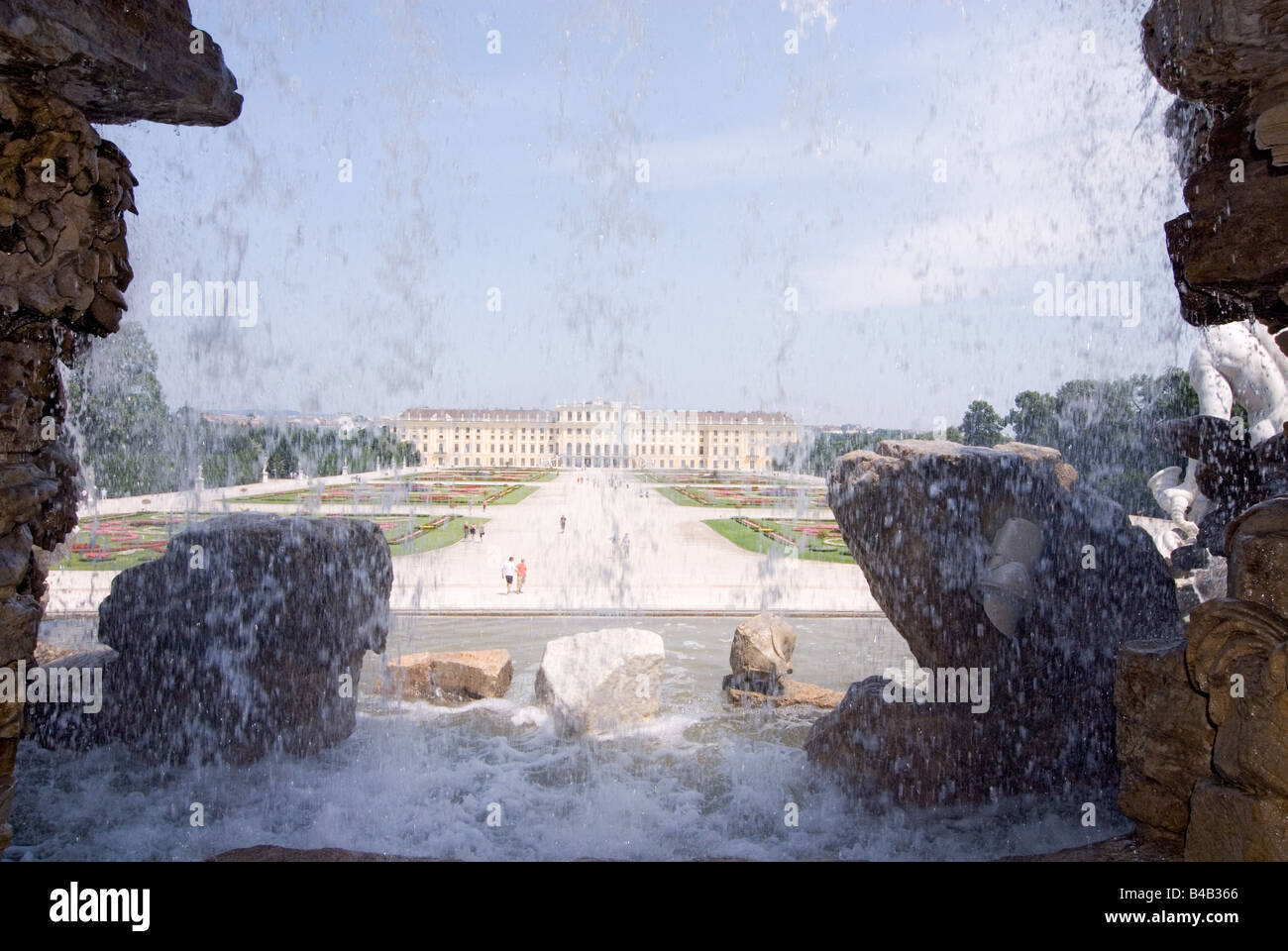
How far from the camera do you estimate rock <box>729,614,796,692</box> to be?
8.29 m

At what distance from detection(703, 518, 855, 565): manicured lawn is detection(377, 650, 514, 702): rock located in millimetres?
8920

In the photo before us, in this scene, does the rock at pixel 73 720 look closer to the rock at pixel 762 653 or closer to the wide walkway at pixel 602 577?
the rock at pixel 762 653

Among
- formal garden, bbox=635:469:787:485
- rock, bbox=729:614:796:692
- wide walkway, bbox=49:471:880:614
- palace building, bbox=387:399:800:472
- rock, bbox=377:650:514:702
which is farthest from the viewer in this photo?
palace building, bbox=387:399:800:472

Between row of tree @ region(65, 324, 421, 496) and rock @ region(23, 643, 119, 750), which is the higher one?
row of tree @ region(65, 324, 421, 496)

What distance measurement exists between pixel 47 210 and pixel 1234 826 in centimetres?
449

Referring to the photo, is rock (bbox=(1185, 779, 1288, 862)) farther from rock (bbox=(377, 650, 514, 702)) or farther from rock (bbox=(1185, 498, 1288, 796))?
rock (bbox=(377, 650, 514, 702))

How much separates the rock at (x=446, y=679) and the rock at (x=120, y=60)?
524 centimetres

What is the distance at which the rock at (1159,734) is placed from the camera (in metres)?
3.87

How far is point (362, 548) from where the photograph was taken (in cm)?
681

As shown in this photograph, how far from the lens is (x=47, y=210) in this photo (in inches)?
125

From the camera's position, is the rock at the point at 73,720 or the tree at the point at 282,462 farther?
the tree at the point at 282,462

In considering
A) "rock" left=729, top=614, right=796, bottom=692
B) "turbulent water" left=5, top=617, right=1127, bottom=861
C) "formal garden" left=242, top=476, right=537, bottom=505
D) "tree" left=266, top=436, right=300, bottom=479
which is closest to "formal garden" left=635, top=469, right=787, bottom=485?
"formal garden" left=242, top=476, right=537, bottom=505

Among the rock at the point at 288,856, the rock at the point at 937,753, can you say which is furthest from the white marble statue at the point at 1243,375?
the rock at the point at 288,856
